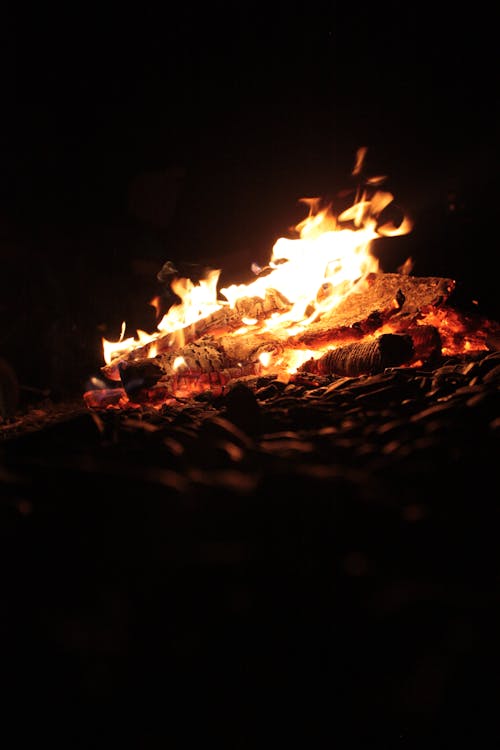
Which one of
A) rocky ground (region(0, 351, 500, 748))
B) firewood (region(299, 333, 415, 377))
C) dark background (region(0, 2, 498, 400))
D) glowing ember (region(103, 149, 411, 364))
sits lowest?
rocky ground (region(0, 351, 500, 748))

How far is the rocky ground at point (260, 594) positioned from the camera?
105 centimetres

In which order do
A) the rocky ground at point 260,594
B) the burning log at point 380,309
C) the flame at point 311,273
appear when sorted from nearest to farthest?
the rocky ground at point 260,594 → the burning log at point 380,309 → the flame at point 311,273

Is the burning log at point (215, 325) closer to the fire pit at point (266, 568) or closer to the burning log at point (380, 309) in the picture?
the burning log at point (380, 309)

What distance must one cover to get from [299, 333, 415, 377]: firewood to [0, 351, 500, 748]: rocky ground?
4.59ft

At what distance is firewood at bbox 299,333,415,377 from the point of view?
3006 mm

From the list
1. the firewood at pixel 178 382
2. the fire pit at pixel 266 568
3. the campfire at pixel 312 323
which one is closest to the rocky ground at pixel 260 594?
the fire pit at pixel 266 568

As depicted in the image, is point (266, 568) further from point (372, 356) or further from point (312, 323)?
point (312, 323)

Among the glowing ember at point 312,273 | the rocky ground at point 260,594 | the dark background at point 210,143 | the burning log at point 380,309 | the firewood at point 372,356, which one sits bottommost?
the rocky ground at point 260,594

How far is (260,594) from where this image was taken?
117 centimetres

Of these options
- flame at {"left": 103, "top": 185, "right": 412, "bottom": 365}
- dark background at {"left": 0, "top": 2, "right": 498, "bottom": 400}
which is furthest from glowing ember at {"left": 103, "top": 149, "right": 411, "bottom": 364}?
dark background at {"left": 0, "top": 2, "right": 498, "bottom": 400}

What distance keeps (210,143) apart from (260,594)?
20.2 feet

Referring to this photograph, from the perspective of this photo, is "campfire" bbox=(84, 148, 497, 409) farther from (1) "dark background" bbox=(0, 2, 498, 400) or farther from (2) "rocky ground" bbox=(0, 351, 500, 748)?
(2) "rocky ground" bbox=(0, 351, 500, 748)

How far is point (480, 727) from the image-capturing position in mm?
1083

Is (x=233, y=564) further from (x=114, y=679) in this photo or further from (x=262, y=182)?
(x=262, y=182)
